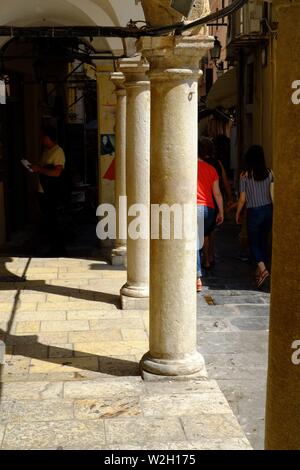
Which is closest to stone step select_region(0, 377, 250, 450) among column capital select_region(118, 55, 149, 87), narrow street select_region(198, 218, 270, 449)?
narrow street select_region(198, 218, 270, 449)

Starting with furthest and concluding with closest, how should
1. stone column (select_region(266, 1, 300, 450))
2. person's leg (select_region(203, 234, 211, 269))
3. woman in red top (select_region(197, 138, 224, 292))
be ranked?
person's leg (select_region(203, 234, 211, 269))
woman in red top (select_region(197, 138, 224, 292))
stone column (select_region(266, 1, 300, 450))

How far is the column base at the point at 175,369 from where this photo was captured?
5.30m

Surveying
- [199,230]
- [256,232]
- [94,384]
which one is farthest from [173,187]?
[256,232]

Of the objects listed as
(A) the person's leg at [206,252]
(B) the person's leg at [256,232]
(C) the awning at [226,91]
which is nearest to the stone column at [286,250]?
(B) the person's leg at [256,232]

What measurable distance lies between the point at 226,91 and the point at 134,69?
451 inches

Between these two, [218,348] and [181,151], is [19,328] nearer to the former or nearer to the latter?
[218,348]

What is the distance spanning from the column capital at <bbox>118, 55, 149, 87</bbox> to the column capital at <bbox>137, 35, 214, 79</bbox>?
203cm

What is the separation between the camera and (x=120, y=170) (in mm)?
9461

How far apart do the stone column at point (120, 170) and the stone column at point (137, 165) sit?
183cm

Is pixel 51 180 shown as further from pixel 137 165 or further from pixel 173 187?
pixel 173 187

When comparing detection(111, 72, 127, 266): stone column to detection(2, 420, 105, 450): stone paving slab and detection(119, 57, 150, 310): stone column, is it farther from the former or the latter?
detection(2, 420, 105, 450): stone paving slab

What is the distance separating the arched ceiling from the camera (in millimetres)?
9328

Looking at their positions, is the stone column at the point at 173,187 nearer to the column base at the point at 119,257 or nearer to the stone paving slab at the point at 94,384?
the stone paving slab at the point at 94,384
